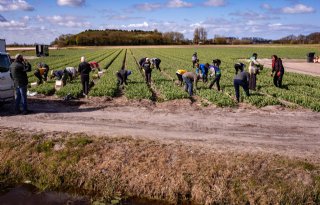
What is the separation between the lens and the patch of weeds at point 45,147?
35.3 feet

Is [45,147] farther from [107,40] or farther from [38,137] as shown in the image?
[107,40]

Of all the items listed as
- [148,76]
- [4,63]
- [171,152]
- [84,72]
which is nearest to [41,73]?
[84,72]

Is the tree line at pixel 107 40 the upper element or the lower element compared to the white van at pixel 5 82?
upper

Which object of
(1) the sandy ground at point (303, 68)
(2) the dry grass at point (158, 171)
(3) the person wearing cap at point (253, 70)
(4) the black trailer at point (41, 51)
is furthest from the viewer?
(4) the black trailer at point (41, 51)

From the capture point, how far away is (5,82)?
14742 millimetres

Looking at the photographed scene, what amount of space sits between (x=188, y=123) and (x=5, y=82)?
7.29 m

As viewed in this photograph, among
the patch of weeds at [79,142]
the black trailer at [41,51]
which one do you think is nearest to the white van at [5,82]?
the patch of weeds at [79,142]

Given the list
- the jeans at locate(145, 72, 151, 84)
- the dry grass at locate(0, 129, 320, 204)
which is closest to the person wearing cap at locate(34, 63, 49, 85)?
the jeans at locate(145, 72, 151, 84)

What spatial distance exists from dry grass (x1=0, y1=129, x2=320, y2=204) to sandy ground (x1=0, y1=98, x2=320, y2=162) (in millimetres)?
932

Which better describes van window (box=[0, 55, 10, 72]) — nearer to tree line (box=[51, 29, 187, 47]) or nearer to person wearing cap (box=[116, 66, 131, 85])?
person wearing cap (box=[116, 66, 131, 85])

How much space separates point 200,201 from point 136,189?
1.58 m

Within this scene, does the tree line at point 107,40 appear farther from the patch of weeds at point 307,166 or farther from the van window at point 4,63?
the patch of weeds at point 307,166

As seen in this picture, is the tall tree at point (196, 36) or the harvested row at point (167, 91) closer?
the harvested row at point (167, 91)

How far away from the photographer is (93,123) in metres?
13.5
